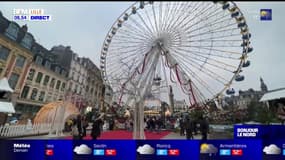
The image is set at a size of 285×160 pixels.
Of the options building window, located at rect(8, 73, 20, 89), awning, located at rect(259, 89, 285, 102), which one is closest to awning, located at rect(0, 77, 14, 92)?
building window, located at rect(8, 73, 20, 89)

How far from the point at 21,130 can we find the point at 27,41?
142 centimetres

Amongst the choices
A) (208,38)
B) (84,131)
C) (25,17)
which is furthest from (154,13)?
(84,131)

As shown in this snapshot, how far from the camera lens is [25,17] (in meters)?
3.06

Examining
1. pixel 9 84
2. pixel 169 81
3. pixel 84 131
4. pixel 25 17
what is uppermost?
pixel 25 17

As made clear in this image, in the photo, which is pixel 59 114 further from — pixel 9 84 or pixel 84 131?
pixel 9 84

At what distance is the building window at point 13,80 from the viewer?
11.3 ft

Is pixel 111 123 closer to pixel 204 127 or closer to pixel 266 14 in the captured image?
pixel 204 127

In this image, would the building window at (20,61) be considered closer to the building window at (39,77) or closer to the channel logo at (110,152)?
the building window at (39,77)

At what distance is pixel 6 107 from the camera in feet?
11.1

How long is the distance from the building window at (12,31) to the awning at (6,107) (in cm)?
107

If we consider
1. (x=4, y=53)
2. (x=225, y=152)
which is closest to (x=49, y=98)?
(x=4, y=53)

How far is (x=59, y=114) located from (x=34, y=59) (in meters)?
1.01

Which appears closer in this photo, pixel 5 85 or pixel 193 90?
pixel 5 85

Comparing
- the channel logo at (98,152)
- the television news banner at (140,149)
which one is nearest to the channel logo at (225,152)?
the television news banner at (140,149)
